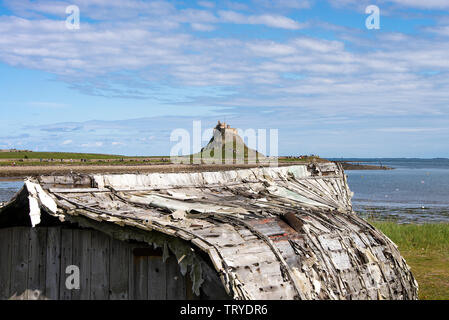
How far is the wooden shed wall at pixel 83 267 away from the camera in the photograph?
802cm

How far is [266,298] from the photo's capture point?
23.2ft

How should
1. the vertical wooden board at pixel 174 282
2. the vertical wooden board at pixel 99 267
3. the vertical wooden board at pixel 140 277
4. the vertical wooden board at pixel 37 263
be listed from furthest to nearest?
1. the vertical wooden board at pixel 37 263
2. the vertical wooden board at pixel 99 267
3. the vertical wooden board at pixel 140 277
4. the vertical wooden board at pixel 174 282

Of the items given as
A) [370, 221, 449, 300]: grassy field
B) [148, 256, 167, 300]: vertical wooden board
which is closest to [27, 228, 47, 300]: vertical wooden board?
[148, 256, 167, 300]: vertical wooden board

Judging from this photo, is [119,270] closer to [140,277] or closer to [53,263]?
[140,277]

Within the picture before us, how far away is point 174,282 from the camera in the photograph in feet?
25.9

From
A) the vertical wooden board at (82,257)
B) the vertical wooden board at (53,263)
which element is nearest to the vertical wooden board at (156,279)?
the vertical wooden board at (82,257)

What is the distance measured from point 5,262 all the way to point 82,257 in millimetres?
1615

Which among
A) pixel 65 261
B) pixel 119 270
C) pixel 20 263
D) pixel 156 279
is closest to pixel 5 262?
pixel 20 263

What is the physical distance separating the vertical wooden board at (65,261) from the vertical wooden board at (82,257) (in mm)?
81

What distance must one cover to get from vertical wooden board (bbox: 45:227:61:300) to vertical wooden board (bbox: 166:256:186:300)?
209 centimetres

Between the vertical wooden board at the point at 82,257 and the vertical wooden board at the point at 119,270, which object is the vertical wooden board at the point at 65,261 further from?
the vertical wooden board at the point at 119,270

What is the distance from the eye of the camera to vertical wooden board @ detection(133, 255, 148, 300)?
26.7 feet

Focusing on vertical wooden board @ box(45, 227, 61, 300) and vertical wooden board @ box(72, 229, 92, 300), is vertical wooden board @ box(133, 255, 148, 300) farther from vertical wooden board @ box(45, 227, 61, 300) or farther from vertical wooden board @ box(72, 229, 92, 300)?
vertical wooden board @ box(45, 227, 61, 300)
